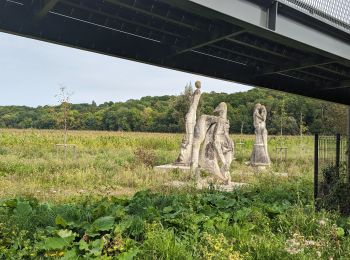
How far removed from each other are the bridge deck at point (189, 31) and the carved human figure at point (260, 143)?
449 inches

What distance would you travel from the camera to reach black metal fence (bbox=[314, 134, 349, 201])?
335 inches

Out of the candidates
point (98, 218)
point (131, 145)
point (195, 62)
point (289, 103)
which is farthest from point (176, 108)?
point (98, 218)

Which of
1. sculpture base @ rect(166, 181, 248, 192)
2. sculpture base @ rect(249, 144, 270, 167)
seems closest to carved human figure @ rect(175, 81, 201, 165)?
sculpture base @ rect(166, 181, 248, 192)

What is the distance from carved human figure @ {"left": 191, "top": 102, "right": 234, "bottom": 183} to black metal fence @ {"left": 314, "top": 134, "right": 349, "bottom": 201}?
4665 mm

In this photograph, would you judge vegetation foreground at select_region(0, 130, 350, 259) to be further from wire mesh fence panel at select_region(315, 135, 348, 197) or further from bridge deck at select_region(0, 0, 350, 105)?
bridge deck at select_region(0, 0, 350, 105)

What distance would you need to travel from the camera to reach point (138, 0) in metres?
5.38

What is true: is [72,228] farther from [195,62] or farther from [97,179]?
[97,179]

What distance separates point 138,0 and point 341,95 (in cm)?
918

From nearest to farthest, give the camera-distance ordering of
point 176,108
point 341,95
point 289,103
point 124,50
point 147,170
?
point 124,50 → point 341,95 → point 147,170 → point 176,108 → point 289,103

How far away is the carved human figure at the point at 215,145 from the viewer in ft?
45.9

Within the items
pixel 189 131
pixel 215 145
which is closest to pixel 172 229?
pixel 215 145

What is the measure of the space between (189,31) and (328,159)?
452cm

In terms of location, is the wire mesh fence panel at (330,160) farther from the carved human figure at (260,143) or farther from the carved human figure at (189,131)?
the carved human figure at (260,143)

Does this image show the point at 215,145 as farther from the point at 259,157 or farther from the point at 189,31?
the point at 189,31
